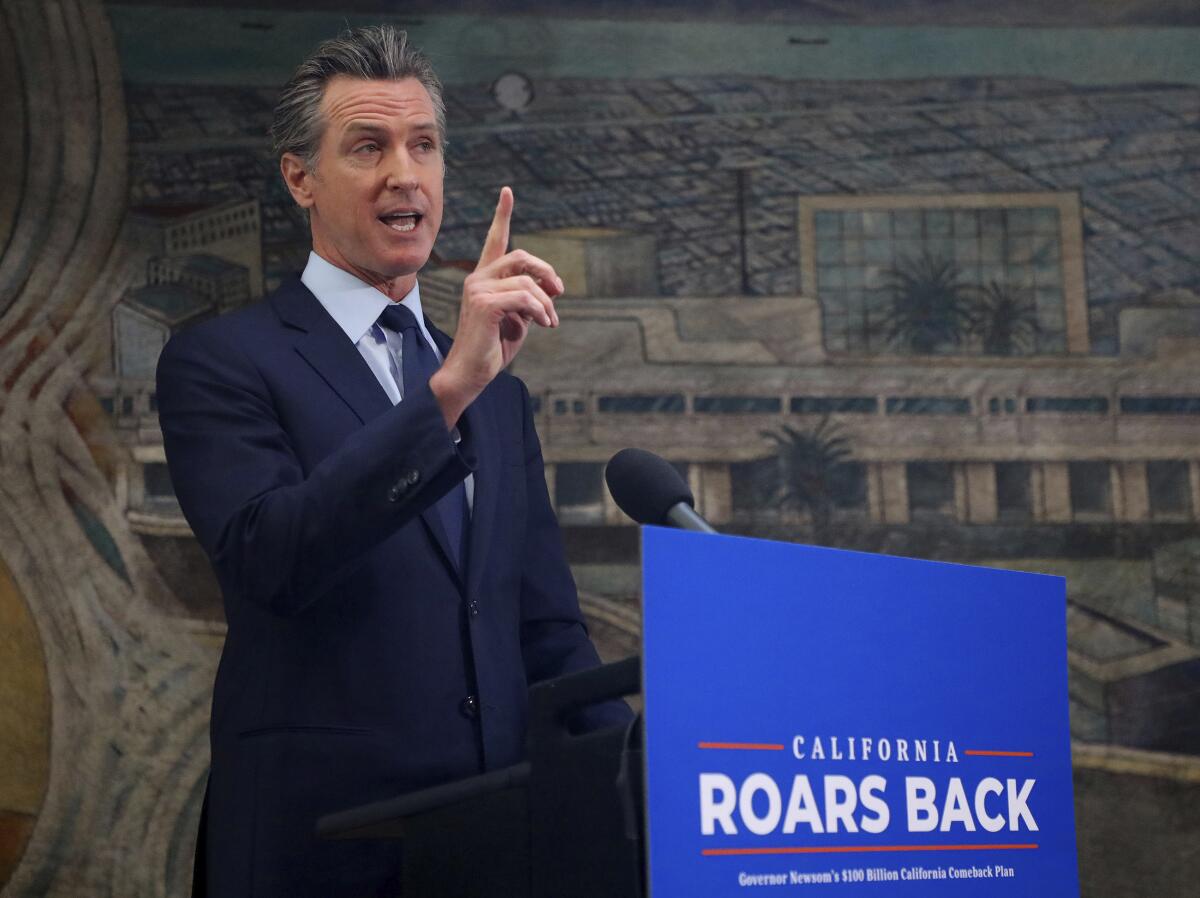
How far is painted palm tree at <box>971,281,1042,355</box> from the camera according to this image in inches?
270

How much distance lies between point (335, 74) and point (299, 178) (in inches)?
6.3

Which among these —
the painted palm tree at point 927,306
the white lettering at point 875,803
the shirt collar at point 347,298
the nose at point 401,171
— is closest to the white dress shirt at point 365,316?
the shirt collar at point 347,298

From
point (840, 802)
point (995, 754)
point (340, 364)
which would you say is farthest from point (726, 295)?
point (840, 802)

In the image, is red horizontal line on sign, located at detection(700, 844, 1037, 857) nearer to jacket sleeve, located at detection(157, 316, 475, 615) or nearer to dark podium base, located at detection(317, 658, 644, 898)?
dark podium base, located at detection(317, 658, 644, 898)

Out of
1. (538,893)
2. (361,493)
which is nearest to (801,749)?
(538,893)

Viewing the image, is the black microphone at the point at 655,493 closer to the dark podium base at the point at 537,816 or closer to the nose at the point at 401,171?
the dark podium base at the point at 537,816

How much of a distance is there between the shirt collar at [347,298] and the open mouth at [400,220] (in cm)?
9

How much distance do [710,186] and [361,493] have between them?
206 inches

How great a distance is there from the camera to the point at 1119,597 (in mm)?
6598

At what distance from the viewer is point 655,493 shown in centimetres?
186

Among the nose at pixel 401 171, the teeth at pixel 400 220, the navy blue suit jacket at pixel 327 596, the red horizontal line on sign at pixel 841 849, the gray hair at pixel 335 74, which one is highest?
the gray hair at pixel 335 74

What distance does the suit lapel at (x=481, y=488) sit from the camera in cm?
204

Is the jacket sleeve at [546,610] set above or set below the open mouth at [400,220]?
below

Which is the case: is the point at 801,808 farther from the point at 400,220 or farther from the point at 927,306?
the point at 927,306
